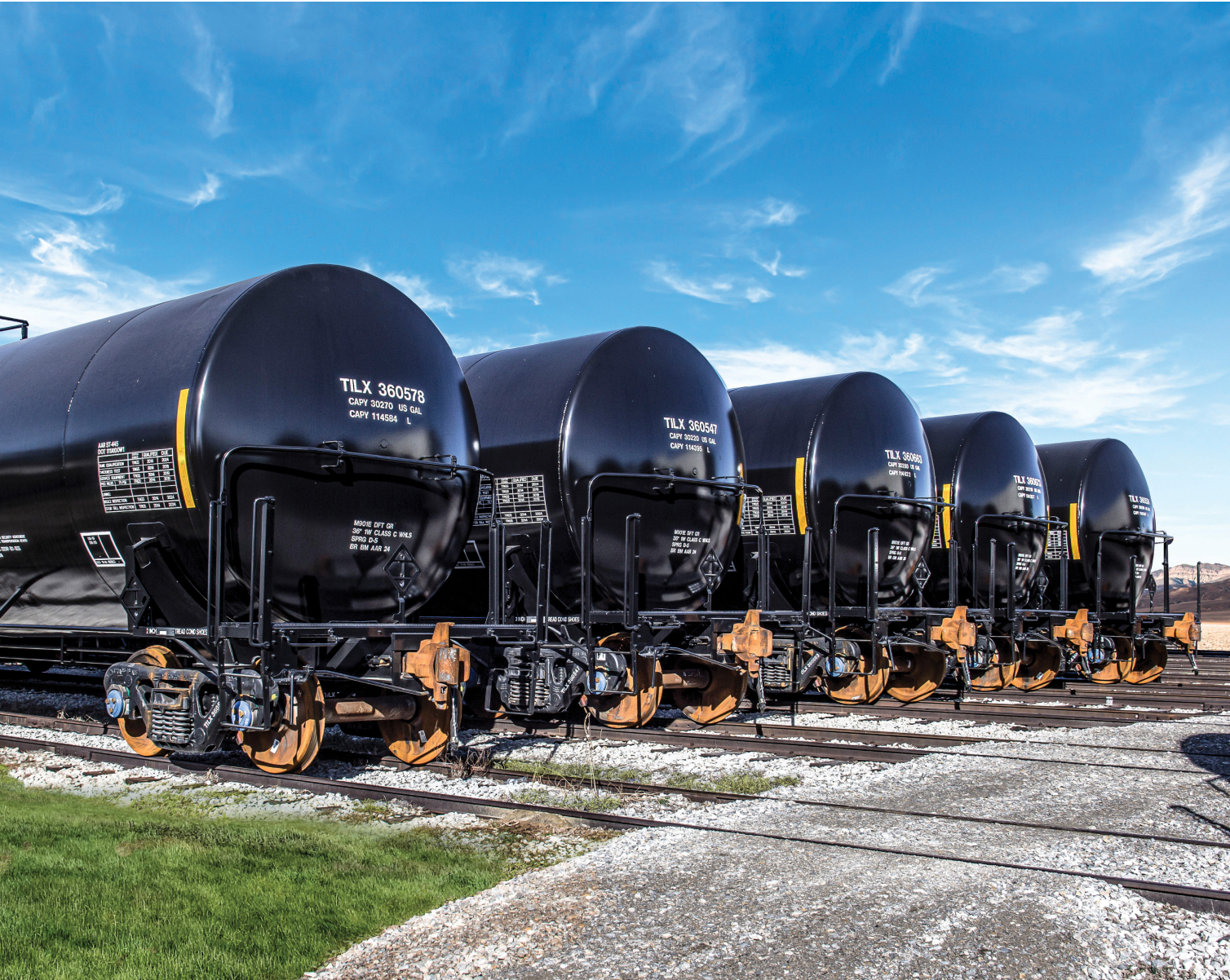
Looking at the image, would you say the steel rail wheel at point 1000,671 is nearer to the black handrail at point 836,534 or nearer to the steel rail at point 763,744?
the black handrail at point 836,534

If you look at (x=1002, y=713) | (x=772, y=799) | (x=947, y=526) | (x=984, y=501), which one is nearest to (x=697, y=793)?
(x=772, y=799)

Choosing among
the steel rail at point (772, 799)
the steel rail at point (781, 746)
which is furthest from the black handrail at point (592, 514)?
the steel rail at point (772, 799)

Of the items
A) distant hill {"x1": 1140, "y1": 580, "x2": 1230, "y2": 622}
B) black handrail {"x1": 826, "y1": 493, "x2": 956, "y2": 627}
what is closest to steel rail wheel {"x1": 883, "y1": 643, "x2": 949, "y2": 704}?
black handrail {"x1": 826, "y1": 493, "x2": 956, "y2": 627}

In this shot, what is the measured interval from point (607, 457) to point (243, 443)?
3565mm

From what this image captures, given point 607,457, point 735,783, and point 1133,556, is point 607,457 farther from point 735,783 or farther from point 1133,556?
point 1133,556

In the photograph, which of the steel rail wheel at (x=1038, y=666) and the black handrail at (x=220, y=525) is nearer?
the black handrail at (x=220, y=525)

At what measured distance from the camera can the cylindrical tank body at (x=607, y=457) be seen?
10133 mm

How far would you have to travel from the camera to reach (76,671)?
16.3 meters

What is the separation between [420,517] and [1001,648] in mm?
10601

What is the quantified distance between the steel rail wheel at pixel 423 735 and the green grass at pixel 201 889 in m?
1.79

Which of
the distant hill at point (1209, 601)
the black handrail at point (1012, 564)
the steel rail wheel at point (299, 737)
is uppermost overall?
the black handrail at point (1012, 564)

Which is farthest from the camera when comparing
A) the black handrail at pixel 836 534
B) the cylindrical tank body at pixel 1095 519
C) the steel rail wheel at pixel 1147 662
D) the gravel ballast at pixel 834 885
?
the steel rail wheel at pixel 1147 662

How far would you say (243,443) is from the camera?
787 cm

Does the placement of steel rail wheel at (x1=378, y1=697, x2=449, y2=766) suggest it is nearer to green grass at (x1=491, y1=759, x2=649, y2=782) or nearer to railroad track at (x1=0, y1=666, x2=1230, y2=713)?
green grass at (x1=491, y1=759, x2=649, y2=782)
